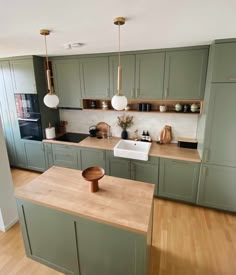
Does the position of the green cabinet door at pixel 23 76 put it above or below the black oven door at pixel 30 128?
above

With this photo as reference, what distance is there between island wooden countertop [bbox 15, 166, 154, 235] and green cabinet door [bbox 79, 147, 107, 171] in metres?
1.04

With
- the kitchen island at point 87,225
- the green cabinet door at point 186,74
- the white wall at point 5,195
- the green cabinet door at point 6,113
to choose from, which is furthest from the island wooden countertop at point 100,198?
the green cabinet door at point 6,113

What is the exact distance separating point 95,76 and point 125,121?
3.22 feet

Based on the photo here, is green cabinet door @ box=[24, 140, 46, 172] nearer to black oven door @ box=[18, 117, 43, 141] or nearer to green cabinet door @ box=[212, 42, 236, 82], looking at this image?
black oven door @ box=[18, 117, 43, 141]

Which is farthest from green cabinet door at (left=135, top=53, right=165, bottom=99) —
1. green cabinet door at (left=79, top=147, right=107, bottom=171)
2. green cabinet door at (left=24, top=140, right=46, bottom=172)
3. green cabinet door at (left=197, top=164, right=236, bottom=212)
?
green cabinet door at (left=24, top=140, right=46, bottom=172)

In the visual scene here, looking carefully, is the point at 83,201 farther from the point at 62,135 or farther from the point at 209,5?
the point at 62,135

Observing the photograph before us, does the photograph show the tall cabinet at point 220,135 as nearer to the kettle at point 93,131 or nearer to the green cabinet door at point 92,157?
the green cabinet door at point 92,157

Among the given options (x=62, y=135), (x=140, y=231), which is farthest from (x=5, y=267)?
(x=62, y=135)

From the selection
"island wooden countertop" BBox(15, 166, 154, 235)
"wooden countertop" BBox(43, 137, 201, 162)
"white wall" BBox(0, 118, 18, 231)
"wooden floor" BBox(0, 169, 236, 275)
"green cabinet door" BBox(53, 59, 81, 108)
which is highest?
"green cabinet door" BBox(53, 59, 81, 108)

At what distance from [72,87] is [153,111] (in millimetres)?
1575

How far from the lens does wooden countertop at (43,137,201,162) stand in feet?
8.76

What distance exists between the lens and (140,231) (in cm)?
129

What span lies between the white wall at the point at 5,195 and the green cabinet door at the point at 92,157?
1172 millimetres

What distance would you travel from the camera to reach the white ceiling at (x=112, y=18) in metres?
1.08
